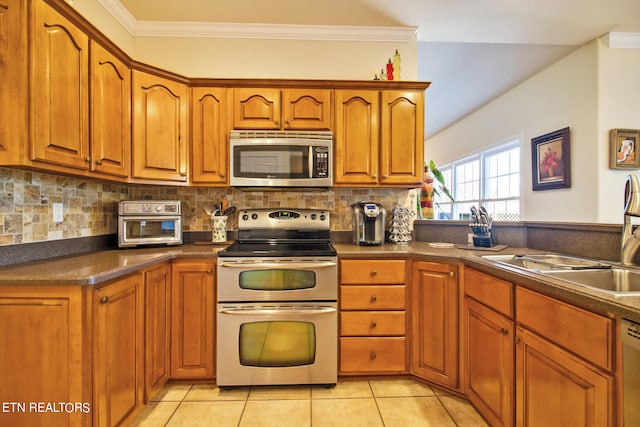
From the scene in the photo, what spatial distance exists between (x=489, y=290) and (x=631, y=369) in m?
0.64

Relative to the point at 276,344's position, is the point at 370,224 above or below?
above

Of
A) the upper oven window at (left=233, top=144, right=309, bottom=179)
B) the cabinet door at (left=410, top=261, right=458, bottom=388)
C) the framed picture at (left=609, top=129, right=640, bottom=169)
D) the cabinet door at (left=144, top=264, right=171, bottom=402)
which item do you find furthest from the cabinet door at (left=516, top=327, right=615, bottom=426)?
the framed picture at (left=609, top=129, right=640, bottom=169)

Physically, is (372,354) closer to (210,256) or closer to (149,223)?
(210,256)

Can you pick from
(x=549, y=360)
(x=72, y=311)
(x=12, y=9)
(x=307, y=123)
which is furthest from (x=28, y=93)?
(x=549, y=360)

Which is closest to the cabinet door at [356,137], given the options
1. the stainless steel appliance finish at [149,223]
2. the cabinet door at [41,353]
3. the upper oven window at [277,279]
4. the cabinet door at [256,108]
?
the cabinet door at [256,108]

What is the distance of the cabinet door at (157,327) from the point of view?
1608mm

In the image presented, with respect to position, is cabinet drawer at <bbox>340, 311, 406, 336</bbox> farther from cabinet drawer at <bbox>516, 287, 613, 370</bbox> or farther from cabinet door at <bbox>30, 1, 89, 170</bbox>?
cabinet door at <bbox>30, 1, 89, 170</bbox>

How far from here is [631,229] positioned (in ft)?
4.50

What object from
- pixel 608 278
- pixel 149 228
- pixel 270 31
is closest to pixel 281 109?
pixel 270 31

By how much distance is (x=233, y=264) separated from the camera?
1.82 m

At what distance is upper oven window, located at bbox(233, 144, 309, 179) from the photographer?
2113mm

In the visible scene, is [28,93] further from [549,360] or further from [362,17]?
[549,360]

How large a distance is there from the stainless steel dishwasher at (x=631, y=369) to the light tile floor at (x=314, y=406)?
0.93 meters

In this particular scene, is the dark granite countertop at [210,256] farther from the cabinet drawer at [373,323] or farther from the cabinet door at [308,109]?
the cabinet door at [308,109]
